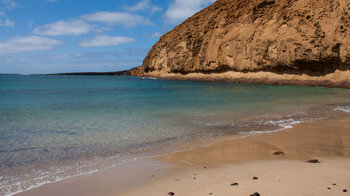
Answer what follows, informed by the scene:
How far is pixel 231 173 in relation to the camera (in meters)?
3.53

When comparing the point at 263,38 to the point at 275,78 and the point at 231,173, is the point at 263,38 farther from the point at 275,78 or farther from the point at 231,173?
the point at 231,173

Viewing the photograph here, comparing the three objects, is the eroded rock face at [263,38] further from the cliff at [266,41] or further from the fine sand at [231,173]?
the fine sand at [231,173]

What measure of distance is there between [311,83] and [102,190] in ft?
82.6

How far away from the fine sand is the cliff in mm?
20602

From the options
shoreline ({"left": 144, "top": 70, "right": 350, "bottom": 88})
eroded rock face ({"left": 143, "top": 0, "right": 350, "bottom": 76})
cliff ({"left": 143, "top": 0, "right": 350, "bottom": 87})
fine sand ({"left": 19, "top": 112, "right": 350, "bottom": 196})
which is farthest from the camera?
eroded rock face ({"left": 143, "top": 0, "right": 350, "bottom": 76})

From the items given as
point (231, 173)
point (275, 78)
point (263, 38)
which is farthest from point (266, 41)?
point (231, 173)

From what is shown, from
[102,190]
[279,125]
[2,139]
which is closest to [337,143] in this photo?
[279,125]

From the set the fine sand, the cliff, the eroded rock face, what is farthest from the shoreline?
the fine sand

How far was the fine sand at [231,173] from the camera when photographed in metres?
2.99

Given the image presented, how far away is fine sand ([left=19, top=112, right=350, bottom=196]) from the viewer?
9.82 ft

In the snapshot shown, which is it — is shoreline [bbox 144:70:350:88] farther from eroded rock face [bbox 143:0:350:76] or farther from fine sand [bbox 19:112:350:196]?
fine sand [bbox 19:112:350:196]

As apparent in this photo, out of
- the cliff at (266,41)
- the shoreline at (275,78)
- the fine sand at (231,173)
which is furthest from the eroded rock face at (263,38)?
the fine sand at (231,173)

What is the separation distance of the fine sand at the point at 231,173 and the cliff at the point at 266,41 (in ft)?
67.6

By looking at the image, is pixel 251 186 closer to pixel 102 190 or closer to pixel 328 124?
pixel 102 190
